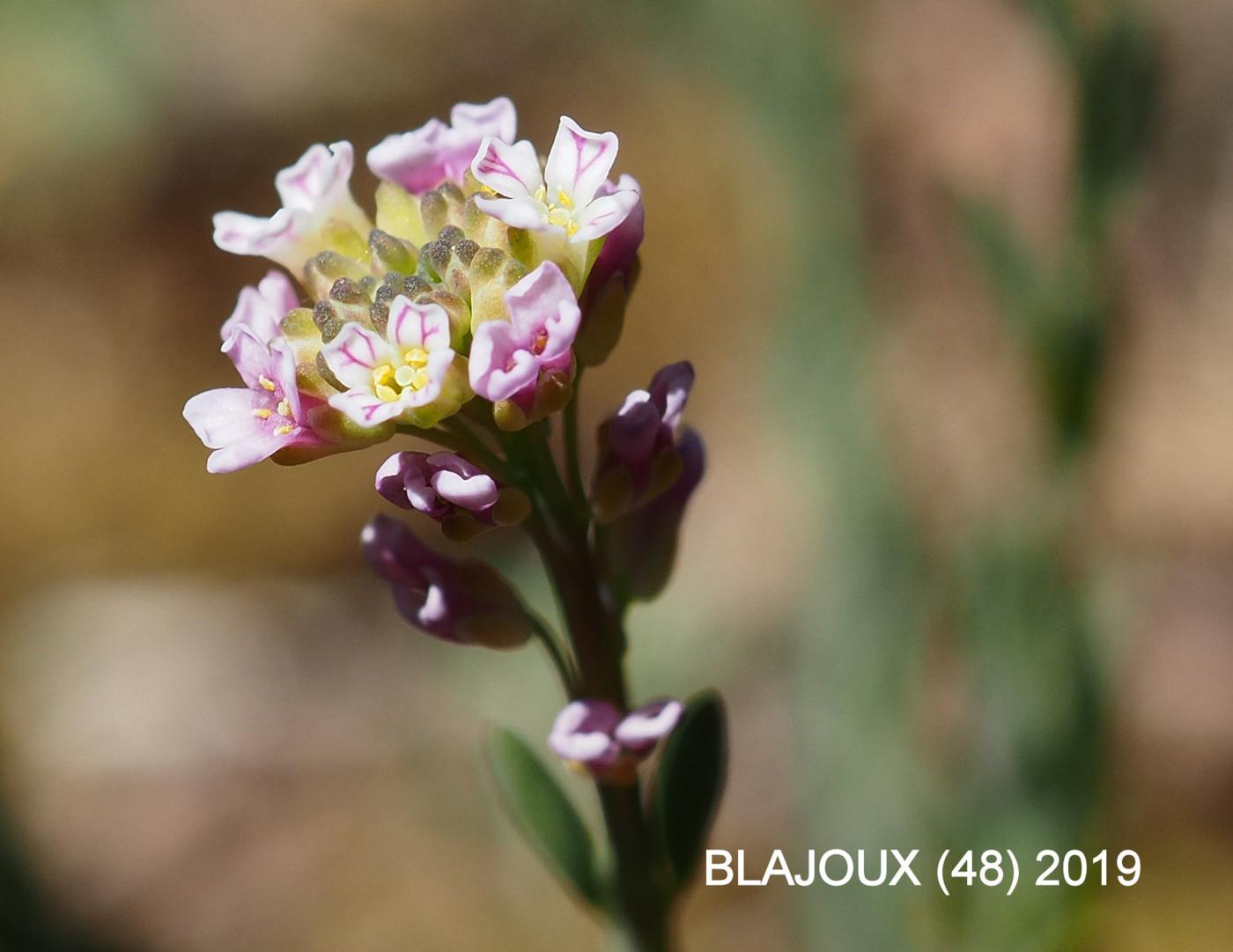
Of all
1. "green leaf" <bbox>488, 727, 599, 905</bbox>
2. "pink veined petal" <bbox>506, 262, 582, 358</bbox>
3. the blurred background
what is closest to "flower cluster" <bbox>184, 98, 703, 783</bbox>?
"pink veined petal" <bbox>506, 262, 582, 358</bbox>

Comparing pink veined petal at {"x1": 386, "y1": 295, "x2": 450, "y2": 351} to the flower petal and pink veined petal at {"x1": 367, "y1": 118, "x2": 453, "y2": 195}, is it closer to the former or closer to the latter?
pink veined petal at {"x1": 367, "y1": 118, "x2": 453, "y2": 195}

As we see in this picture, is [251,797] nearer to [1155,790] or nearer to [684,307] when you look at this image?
[684,307]

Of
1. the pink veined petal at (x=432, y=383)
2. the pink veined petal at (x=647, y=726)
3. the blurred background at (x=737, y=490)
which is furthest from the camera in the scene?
the blurred background at (x=737, y=490)

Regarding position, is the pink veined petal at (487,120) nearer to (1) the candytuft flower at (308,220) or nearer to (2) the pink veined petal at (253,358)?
(1) the candytuft flower at (308,220)

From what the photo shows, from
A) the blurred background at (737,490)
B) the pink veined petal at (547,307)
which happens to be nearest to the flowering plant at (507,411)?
the pink veined petal at (547,307)

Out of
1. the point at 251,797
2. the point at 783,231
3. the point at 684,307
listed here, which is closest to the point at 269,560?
the point at 251,797

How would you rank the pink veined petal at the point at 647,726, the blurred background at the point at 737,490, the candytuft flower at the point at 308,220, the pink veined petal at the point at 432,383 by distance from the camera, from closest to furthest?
the pink veined petal at the point at 432,383 < the pink veined petal at the point at 647,726 < the candytuft flower at the point at 308,220 < the blurred background at the point at 737,490

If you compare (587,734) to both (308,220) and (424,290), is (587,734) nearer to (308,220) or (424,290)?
(424,290)
